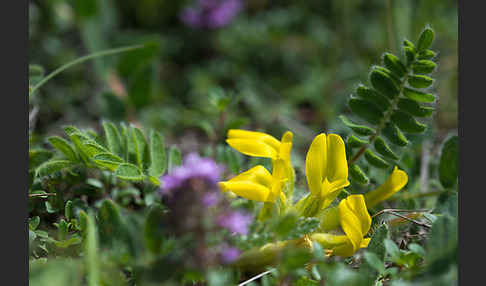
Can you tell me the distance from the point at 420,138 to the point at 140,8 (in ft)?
11.7

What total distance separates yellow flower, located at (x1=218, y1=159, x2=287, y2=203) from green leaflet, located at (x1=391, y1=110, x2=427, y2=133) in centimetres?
61

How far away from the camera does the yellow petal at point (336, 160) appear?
181 cm

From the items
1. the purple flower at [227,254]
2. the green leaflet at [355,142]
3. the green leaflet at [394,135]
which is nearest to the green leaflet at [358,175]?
the green leaflet at [355,142]

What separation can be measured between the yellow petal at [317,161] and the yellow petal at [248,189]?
0.70 ft

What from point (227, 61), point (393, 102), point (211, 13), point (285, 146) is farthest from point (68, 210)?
point (211, 13)

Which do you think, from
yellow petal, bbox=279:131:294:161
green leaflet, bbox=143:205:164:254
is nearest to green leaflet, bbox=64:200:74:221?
green leaflet, bbox=143:205:164:254

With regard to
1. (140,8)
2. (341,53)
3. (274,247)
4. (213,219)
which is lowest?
(274,247)

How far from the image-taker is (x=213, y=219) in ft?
4.55

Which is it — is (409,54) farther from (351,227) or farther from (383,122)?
(351,227)

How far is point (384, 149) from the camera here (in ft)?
6.72

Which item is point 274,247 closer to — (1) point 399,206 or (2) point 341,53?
(1) point 399,206

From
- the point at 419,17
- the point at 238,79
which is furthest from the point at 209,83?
the point at 419,17

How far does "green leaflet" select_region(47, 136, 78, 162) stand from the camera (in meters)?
1.96

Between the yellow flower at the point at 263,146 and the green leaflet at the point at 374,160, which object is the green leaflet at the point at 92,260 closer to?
the yellow flower at the point at 263,146
